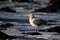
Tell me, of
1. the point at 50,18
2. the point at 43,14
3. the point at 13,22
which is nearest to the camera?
the point at 13,22

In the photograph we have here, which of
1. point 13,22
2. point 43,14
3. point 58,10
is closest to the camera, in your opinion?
point 13,22

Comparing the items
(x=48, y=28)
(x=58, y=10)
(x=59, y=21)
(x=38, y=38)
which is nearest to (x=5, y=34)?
(x=38, y=38)

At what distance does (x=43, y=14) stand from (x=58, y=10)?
810 millimetres

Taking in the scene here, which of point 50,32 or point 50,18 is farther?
point 50,18

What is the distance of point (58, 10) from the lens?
834 centimetres

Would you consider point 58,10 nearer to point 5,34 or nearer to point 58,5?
point 58,5

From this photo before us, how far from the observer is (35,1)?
10.8 meters

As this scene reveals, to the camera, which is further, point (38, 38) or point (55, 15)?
point (55, 15)

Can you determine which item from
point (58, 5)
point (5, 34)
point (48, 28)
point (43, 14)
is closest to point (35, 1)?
point (58, 5)

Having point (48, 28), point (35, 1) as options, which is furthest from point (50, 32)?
point (35, 1)

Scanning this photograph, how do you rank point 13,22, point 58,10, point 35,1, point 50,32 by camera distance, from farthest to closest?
point 35,1
point 58,10
point 13,22
point 50,32

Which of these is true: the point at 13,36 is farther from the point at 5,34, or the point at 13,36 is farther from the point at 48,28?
the point at 48,28

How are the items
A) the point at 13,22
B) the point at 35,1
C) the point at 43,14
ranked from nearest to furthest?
the point at 13,22, the point at 43,14, the point at 35,1

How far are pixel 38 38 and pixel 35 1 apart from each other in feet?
19.7
